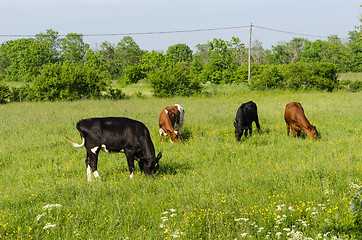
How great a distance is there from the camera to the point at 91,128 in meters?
7.18

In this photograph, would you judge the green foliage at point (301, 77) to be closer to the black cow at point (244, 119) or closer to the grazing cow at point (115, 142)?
the black cow at point (244, 119)

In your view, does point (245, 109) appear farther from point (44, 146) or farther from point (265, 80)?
point (265, 80)

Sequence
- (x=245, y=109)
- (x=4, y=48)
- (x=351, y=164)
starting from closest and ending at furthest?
(x=351, y=164) → (x=245, y=109) → (x=4, y=48)

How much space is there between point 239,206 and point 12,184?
5.39m

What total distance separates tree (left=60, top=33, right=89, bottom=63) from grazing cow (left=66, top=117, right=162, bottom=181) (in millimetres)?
66359

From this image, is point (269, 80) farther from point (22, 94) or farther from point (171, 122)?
point (22, 94)

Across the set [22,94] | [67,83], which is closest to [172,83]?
[67,83]

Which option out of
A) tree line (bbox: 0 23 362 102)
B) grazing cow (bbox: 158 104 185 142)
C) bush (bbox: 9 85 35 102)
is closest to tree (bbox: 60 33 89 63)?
tree line (bbox: 0 23 362 102)

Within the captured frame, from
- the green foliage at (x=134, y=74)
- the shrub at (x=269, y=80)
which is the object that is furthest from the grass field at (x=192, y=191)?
the green foliage at (x=134, y=74)

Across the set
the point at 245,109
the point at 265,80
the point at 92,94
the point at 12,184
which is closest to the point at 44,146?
the point at 12,184

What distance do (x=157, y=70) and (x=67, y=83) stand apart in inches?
336

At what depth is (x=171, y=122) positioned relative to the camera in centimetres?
1150

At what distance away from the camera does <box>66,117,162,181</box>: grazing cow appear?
710cm


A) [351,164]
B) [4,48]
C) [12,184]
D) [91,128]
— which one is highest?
[4,48]
